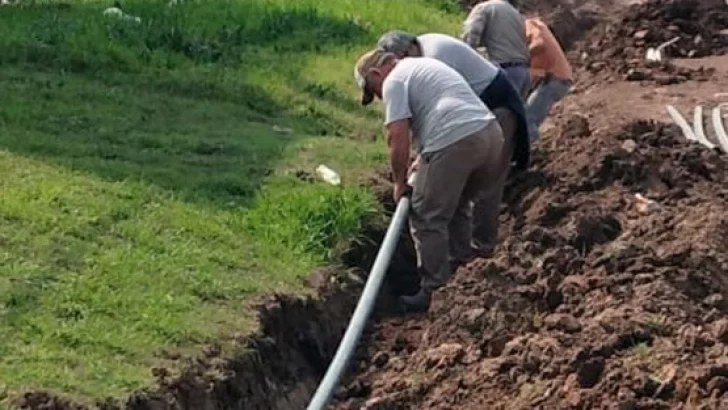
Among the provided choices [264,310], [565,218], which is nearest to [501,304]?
[264,310]

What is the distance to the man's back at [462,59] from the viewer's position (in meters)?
10.3

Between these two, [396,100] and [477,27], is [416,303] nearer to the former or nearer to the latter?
[396,100]

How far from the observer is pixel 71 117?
11.9 m

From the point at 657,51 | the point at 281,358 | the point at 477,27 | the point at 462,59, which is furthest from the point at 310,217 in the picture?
the point at 657,51

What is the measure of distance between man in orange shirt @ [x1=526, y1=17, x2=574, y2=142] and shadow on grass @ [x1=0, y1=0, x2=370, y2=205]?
1780 millimetres

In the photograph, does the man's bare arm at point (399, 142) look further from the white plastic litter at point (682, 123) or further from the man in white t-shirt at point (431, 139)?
the white plastic litter at point (682, 123)

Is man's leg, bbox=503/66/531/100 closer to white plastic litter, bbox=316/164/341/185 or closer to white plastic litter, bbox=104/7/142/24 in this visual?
white plastic litter, bbox=316/164/341/185

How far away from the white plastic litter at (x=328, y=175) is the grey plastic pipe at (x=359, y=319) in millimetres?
1179

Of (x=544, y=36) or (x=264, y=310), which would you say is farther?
(x=544, y=36)

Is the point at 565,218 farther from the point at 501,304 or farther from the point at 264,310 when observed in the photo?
the point at 264,310

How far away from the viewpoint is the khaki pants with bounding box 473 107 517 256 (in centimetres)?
1038

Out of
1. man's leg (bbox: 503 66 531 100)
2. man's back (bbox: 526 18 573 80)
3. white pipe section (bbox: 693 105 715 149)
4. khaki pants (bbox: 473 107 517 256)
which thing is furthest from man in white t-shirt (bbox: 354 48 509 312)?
white pipe section (bbox: 693 105 715 149)

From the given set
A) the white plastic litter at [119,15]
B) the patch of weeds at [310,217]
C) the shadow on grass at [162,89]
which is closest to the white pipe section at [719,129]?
the shadow on grass at [162,89]

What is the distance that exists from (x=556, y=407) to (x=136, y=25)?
913 cm
